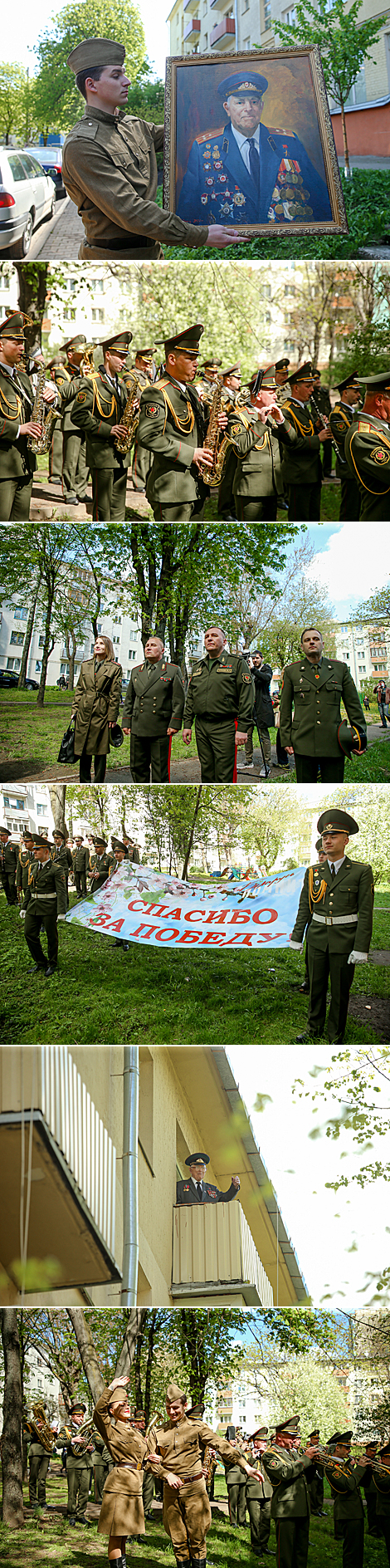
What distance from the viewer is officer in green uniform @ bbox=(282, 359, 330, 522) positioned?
9203 mm

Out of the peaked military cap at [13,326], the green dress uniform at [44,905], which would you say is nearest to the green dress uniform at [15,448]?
the peaked military cap at [13,326]

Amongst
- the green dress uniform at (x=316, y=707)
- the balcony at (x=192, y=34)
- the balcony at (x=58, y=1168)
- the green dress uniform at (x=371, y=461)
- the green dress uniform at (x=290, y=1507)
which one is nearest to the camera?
the green dress uniform at (x=290, y=1507)

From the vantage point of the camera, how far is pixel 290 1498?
8.41 meters

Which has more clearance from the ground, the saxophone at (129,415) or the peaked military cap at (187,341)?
the peaked military cap at (187,341)

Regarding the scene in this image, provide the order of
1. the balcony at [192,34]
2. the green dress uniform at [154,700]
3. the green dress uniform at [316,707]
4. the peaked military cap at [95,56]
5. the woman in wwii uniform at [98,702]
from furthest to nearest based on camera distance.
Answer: the balcony at [192,34] < the peaked military cap at [95,56] < the woman in wwii uniform at [98,702] < the green dress uniform at [154,700] < the green dress uniform at [316,707]

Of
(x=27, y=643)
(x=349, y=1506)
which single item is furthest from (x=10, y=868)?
(x=349, y=1506)

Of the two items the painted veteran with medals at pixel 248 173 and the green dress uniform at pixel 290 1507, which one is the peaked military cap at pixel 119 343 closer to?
the painted veteran with medals at pixel 248 173

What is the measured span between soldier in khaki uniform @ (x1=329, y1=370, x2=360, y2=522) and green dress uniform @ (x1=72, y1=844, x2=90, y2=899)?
3612 millimetres

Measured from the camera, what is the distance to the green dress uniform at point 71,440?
9.07 meters

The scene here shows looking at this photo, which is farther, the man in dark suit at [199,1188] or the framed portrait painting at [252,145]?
the framed portrait painting at [252,145]

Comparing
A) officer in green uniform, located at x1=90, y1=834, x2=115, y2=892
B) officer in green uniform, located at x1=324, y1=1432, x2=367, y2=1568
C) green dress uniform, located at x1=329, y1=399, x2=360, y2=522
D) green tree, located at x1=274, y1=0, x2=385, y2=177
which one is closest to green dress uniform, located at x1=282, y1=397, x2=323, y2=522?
green dress uniform, located at x1=329, y1=399, x2=360, y2=522

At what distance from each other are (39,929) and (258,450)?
443 cm

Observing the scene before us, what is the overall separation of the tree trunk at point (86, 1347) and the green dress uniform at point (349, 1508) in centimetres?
214

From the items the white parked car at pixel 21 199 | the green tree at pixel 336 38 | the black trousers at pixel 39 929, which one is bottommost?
the black trousers at pixel 39 929
